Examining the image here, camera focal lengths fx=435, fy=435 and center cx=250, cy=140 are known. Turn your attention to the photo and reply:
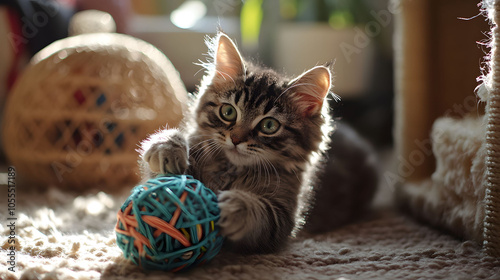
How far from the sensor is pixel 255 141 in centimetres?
124

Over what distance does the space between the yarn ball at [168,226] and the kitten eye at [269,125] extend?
0.33 meters

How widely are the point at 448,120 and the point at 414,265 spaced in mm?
687

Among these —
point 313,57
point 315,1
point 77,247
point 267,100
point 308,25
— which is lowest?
point 77,247

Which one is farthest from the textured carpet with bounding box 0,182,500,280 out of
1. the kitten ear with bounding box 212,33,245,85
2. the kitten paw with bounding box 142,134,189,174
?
the kitten ear with bounding box 212,33,245,85

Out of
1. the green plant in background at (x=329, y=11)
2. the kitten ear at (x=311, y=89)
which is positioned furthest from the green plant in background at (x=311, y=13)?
the kitten ear at (x=311, y=89)

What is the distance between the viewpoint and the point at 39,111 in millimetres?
1979

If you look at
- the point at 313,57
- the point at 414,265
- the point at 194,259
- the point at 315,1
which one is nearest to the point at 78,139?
the point at 194,259

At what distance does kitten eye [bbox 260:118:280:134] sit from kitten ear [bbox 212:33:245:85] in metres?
0.18

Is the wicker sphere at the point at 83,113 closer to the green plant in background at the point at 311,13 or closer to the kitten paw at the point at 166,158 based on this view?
the kitten paw at the point at 166,158

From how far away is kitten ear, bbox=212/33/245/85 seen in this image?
1363 millimetres

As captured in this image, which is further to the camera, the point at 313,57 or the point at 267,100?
the point at 313,57

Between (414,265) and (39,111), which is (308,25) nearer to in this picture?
(39,111)

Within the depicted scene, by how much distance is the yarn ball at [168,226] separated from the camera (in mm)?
939

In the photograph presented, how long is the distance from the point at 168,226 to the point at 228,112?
461mm
